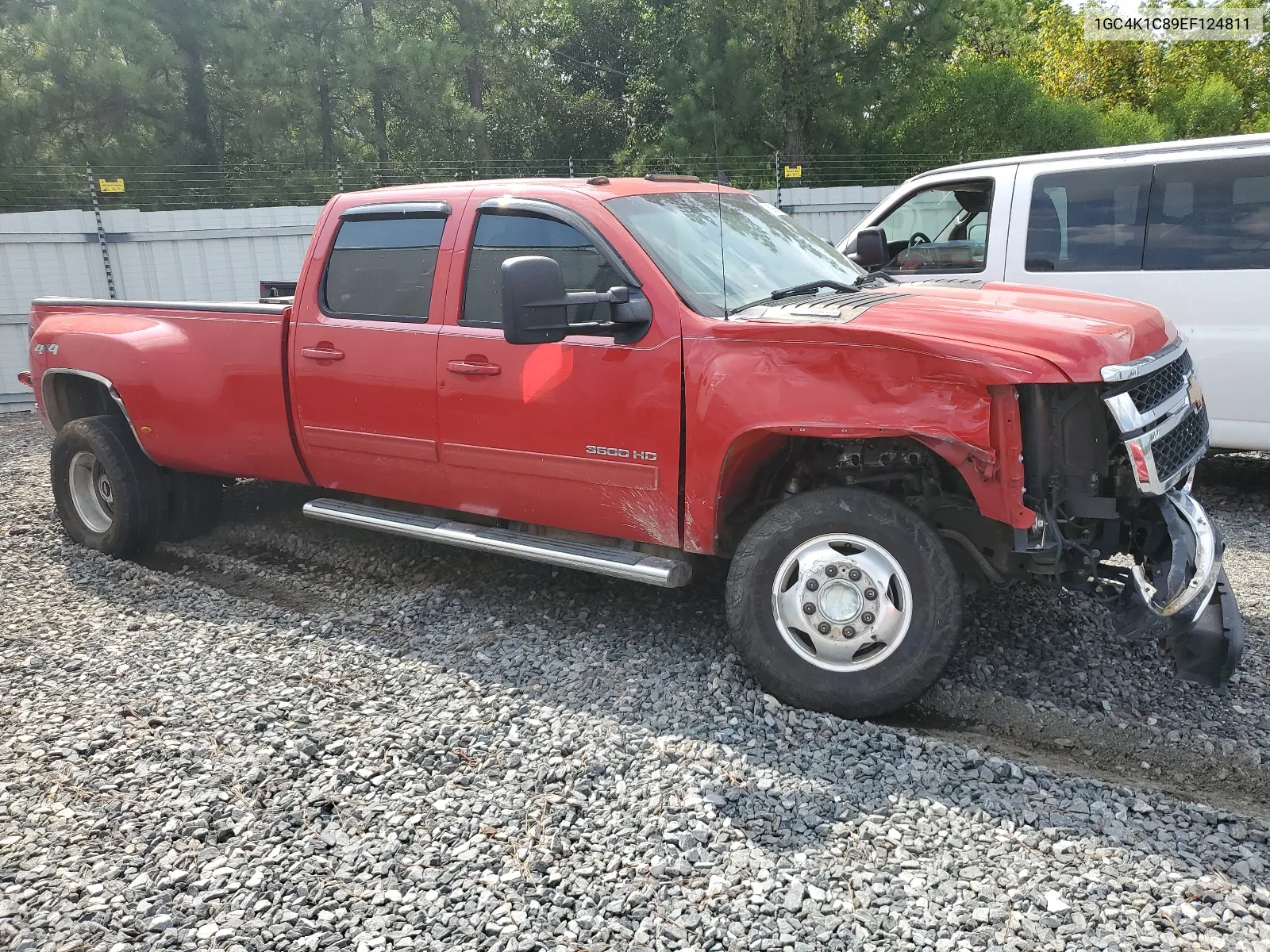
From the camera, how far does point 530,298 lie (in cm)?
383

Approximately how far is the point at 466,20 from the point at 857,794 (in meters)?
18.9

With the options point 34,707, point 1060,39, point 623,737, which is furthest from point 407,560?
point 1060,39

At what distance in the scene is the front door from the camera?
4.11 m

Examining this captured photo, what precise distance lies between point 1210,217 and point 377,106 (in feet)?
49.4

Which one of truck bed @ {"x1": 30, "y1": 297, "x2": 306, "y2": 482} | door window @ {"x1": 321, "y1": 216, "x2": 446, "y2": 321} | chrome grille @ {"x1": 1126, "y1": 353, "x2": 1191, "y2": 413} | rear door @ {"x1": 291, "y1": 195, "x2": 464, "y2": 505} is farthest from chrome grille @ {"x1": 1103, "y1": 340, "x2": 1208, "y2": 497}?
truck bed @ {"x1": 30, "y1": 297, "x2": 306, "y2": 482}

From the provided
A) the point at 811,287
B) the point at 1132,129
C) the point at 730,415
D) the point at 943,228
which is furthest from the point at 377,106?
the point at 730,415

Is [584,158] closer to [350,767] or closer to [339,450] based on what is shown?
[339,450]

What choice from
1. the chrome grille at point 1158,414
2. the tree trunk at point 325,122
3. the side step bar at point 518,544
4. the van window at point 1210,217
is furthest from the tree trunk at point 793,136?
the chrome grille at point 1158,414

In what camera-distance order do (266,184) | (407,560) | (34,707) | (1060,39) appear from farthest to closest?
(1060,39)
(266,184)
(407,560)
(34,707)

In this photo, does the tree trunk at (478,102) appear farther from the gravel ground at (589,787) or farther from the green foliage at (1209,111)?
the green foliage at (1209,111)

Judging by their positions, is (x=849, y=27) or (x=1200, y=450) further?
(x=849, y=27)

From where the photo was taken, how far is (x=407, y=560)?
5.86 metres

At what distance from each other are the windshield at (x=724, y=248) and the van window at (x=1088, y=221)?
2222 millimetres

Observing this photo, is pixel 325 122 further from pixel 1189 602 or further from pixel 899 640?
pixel 1189 602
